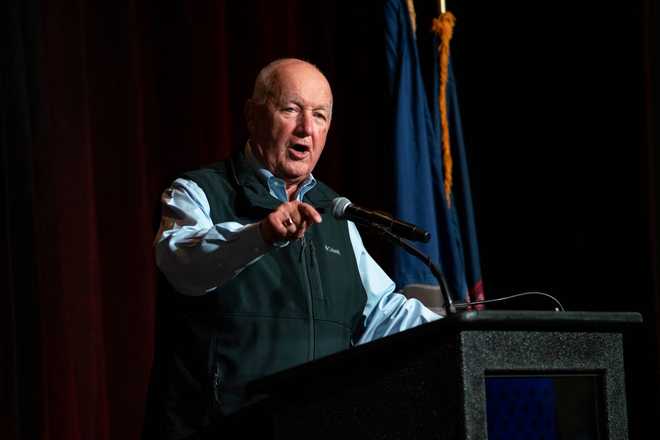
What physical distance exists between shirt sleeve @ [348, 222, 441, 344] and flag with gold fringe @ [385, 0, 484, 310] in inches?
43.2

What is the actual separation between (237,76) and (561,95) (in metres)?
1.36

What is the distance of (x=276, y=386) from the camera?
4.68 feet

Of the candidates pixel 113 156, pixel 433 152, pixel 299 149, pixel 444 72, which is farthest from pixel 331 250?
pixel 444 72

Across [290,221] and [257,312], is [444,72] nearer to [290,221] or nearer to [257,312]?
[257,312]

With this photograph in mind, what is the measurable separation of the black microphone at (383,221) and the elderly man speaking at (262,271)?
0.39 feet

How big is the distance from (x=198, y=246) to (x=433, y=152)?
74.8 inches

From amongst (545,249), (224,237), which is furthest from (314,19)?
(224,237)

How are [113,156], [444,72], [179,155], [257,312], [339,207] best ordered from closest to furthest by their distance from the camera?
[339,207]
[257,312]
[113,156]
[179,155]
[444,72]

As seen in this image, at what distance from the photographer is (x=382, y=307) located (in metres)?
2.12

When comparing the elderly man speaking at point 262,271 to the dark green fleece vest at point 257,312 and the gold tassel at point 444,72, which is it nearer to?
the dark green fleece vest at point 257,312

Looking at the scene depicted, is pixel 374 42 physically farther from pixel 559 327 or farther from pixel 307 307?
pixel 559 327

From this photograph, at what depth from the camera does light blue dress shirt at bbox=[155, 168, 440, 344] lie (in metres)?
1.62

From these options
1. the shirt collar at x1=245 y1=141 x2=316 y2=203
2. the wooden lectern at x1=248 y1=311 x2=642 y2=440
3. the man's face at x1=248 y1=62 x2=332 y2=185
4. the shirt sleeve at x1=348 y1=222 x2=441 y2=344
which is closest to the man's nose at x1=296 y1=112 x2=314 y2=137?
the man's face at x1=248 y1=62 x2=332 y2=185

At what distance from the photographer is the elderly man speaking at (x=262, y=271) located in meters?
1.70
